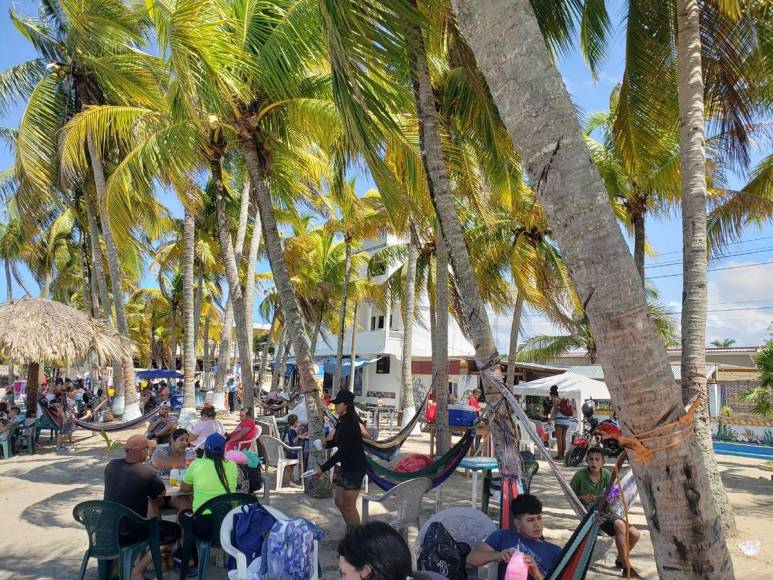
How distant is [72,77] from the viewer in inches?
557

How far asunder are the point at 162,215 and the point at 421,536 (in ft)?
64.9

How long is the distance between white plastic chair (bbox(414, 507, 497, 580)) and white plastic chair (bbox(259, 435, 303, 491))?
14.9 ft

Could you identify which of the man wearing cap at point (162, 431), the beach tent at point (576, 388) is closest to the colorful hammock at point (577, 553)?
the man wearing cap at point (162, 431)

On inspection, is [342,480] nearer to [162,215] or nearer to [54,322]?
[54,322]

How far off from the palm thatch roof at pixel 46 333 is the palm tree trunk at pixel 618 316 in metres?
11.5

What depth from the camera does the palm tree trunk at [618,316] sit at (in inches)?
89.4

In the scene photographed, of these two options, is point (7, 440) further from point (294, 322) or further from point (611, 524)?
point (611, 524)

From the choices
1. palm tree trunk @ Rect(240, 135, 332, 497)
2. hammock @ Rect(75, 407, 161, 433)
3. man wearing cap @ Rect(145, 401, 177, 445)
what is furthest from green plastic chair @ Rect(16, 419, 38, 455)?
palm tree trunk @ Rect(240, 135, 332, 497)

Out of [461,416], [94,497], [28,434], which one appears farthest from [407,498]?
[28,434]

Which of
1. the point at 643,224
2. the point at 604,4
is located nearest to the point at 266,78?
the point at 604,4

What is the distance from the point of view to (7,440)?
443 inches

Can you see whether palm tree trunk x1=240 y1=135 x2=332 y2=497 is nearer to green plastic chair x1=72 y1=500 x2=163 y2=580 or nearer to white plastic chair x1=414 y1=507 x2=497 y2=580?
green plastic chair x1=72 y1=500 x2=163 y2=580

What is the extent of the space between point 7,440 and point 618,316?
12.6 m

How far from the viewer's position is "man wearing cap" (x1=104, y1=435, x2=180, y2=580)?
430 centimetres
